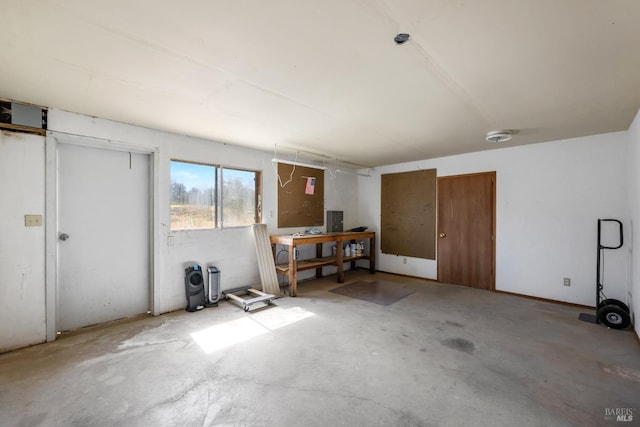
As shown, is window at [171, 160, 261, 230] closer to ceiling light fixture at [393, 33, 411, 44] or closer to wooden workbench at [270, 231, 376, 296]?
wooden workbench at [270, 231, 376, 296]

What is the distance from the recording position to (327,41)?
1.76 m

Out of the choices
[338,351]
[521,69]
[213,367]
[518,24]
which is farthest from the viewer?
[338,351]

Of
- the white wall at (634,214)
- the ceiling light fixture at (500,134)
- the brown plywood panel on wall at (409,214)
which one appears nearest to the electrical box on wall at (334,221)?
the brown plywood panel on wall at (409,214)

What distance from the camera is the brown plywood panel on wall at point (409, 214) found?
552cm

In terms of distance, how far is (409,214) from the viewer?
5828 mm

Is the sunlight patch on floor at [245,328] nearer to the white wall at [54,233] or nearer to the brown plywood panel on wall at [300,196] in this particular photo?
the white wall at [54,233]

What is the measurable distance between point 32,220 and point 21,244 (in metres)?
0.25

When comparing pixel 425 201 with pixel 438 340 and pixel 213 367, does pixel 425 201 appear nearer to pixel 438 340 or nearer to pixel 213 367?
pixel 438 340

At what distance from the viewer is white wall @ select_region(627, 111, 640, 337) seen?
115 inches

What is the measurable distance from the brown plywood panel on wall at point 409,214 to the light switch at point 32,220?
558 cm

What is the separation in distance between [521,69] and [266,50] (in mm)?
1930

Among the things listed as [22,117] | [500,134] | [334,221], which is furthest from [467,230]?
[22,117]

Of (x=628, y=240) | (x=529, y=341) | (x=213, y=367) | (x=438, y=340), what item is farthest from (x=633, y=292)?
(x=213, y=367)

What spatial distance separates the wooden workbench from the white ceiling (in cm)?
200
